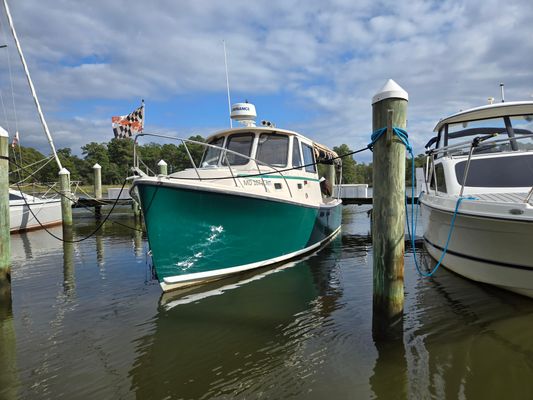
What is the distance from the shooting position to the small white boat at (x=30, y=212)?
579 inches

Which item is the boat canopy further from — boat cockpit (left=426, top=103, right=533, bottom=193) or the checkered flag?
the checkered flag

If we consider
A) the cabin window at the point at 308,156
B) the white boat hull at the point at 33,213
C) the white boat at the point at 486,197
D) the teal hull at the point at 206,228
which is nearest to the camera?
the white boat at the point at 486,197

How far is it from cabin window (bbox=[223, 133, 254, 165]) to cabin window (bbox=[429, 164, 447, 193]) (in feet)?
13.4

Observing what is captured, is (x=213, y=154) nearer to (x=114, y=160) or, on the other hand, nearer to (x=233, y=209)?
(x=233, y=209)

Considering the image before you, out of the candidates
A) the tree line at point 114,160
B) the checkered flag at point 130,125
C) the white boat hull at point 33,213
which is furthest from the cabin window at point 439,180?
the tree line at point 114,160

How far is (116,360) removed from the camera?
4273 mm

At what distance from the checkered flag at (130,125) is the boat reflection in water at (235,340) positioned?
4.64 meters

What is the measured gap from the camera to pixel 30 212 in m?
15.0

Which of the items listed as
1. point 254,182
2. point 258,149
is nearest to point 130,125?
point 258,149

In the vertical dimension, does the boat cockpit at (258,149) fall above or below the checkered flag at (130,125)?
below

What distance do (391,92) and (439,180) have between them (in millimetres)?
4807

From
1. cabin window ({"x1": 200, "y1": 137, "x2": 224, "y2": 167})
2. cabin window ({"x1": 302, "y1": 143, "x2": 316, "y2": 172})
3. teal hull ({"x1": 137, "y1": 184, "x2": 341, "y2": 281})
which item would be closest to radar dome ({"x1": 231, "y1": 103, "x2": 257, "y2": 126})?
cabin window ({"x1": 200, "y1": 137, "x2": 224, "y2": 167})

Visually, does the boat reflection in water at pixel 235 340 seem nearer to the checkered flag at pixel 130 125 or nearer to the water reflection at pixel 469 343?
the water reflection at pixel 469 343

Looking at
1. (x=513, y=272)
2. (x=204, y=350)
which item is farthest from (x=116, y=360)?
(x=513, y=272)
